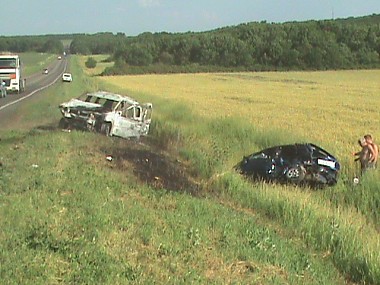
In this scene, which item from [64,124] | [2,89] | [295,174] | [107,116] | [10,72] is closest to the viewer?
[295,174]

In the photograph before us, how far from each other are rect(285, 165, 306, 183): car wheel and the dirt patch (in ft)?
6.68

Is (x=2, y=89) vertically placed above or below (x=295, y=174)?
above

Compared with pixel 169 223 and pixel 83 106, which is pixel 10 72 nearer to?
pixel 83 106

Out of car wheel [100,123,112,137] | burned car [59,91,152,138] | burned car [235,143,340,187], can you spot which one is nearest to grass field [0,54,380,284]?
burned car [235,143,340,187]

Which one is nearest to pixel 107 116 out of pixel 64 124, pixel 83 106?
pixel 83 106

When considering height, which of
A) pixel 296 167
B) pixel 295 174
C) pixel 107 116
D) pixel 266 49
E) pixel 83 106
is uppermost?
pixel 266 49

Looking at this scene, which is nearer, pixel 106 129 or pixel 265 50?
pixel 106 129

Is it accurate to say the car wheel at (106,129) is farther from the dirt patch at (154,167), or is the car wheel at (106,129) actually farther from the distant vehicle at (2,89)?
the distant vehicle at (2,89)

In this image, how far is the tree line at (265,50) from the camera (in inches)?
3792

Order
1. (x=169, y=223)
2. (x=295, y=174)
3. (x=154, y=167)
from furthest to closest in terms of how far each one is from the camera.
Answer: (x=154, y=167), (x=295, y=174), (x=169, y=223)

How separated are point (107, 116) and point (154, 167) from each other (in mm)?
5253

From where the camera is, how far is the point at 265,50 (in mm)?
101625

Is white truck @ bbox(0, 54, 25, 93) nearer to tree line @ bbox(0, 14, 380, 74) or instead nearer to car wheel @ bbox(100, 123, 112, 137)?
car wheel @ bbox(100, 123, 112, 137)

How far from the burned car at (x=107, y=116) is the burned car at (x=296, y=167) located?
20.5 ft
